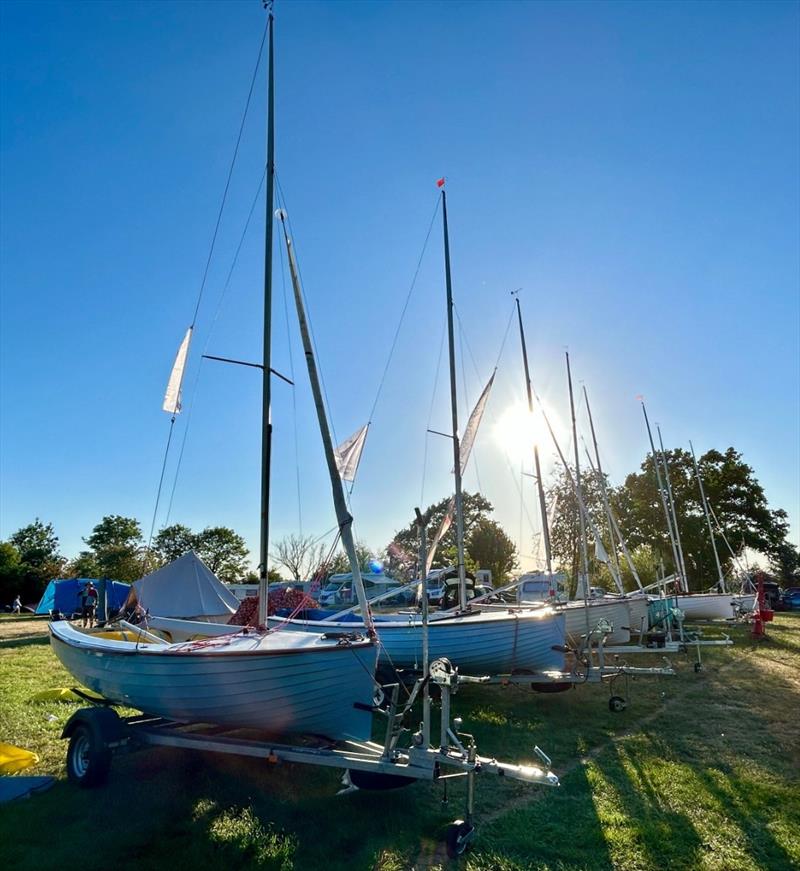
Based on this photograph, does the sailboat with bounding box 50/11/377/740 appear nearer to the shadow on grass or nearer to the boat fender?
the boat fender

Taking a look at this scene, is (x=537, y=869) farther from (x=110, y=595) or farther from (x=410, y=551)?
(x=410, y=551)

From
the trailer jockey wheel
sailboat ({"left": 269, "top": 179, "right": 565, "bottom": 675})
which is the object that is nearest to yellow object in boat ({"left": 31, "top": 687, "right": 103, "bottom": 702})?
sailboat ({"left": 269, "top": 179, "right": 565, "bottom": 675})

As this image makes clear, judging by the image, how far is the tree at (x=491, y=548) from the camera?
204 feet

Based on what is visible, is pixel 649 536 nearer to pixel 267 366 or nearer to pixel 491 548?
pixel 491 548

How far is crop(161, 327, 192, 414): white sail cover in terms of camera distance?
31.6 ft

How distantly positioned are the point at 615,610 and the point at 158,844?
15.3 m

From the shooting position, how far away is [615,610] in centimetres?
1758

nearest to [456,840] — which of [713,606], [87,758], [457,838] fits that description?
[457,838]

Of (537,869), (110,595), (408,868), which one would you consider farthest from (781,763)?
(110,595)

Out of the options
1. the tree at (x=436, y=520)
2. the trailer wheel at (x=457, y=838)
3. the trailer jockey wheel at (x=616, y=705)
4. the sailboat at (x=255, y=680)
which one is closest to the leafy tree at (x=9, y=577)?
the tree at (x=436, y=520)

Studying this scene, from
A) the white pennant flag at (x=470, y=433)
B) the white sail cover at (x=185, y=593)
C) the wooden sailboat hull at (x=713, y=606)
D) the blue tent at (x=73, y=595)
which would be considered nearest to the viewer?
the white pennant flag at (x=470, y=433)

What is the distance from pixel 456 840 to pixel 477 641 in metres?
5.53

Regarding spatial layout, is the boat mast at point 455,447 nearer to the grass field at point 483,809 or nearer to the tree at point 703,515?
the grass field at point 483,809

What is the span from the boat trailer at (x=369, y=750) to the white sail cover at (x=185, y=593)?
448 inches
